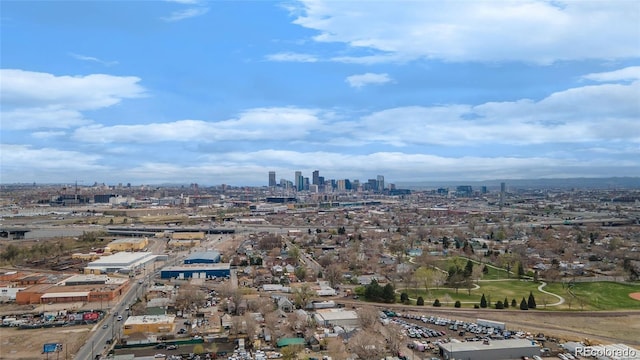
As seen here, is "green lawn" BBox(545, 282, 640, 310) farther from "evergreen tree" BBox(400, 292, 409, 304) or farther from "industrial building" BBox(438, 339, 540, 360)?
"industrial building" BBox(438, 339, 540, 360)

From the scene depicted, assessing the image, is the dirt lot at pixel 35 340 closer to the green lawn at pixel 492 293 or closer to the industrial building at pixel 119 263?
the industrial building at pixel 119 263

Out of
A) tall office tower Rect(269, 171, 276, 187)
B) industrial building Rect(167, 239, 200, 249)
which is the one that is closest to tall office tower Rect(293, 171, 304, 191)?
tall office tower Rect(269, 171, 276, 187)

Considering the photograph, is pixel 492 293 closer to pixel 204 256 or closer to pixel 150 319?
pixel 150 319

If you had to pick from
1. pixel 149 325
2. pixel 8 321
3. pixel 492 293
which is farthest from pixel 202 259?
pixel 492 293

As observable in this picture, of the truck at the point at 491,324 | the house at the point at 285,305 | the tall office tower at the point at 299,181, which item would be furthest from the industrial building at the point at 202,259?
the tall office tower at the point at 299,181

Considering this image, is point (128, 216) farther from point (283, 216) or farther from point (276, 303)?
point (276, 303)
